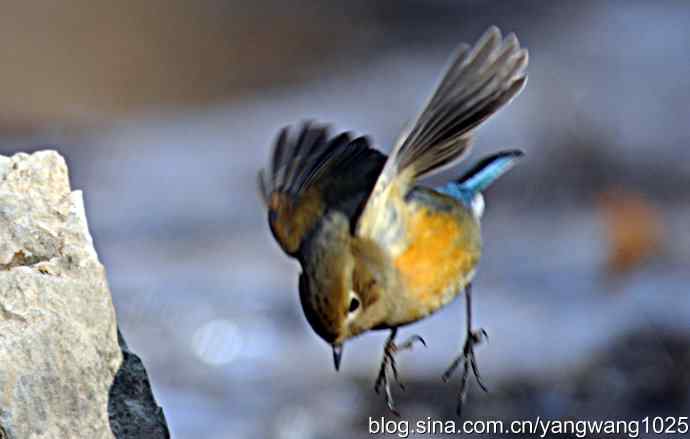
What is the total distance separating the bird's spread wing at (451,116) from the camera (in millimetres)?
3820

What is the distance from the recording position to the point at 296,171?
13.6 feet

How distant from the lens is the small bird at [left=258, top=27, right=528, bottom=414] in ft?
12.0

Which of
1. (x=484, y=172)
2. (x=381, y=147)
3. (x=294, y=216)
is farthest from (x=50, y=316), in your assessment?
(x=381, y=147)

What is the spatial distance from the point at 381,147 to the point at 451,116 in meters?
5.31

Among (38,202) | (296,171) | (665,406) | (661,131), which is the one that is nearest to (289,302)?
(665,406)

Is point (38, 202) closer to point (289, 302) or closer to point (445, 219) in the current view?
point (445, 219)

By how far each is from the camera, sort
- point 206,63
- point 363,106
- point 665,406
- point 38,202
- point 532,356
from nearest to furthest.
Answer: point 38,202, point 665,406, point 532,356, point 363,106, point 206,63

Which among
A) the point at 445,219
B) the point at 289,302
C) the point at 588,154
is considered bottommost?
the point at 445,219

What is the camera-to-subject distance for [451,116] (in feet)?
12.8

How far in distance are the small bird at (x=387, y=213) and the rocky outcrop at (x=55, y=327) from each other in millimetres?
472

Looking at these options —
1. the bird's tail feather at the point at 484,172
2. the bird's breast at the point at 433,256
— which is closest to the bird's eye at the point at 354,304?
the bird's breast at the point at 433,256

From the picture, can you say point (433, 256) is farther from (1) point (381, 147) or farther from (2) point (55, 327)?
(1) point (381, 147)

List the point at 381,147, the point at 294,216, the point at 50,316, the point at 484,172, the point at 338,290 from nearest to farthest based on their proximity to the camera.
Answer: the point at 50,316 < the point at 338,290 < the point at 294,216 < the point at 484,172 < the point at 381,147

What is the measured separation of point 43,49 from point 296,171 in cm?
686
